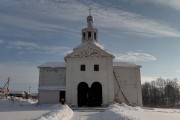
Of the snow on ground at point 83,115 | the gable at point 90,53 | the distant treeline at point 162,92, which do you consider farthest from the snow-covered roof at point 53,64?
the distant treeline at point 162,92

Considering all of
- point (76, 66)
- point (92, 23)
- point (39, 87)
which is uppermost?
point (92, 23)

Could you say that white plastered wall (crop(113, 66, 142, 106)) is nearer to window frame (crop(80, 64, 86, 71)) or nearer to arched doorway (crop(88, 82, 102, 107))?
arched doorway (crop(88, 82, 102, 107))

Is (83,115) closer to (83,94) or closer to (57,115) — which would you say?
(57,115)

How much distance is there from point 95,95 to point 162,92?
67687 millimetres

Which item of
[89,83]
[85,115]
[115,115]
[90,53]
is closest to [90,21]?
[90,53]

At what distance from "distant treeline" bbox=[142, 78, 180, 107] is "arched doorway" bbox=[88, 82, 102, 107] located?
47236 millimetres

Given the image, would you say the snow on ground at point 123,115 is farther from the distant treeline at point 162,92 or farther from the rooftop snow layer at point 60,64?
the distant treeline at point 162,92

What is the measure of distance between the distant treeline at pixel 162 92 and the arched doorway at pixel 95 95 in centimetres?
4724

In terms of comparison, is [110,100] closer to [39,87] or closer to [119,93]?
[119,93]

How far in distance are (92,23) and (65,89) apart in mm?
12085

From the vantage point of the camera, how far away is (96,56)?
130ft

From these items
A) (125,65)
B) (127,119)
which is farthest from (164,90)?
(127,119)

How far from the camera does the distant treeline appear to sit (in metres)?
88.3

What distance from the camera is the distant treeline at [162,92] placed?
88.3 metres
